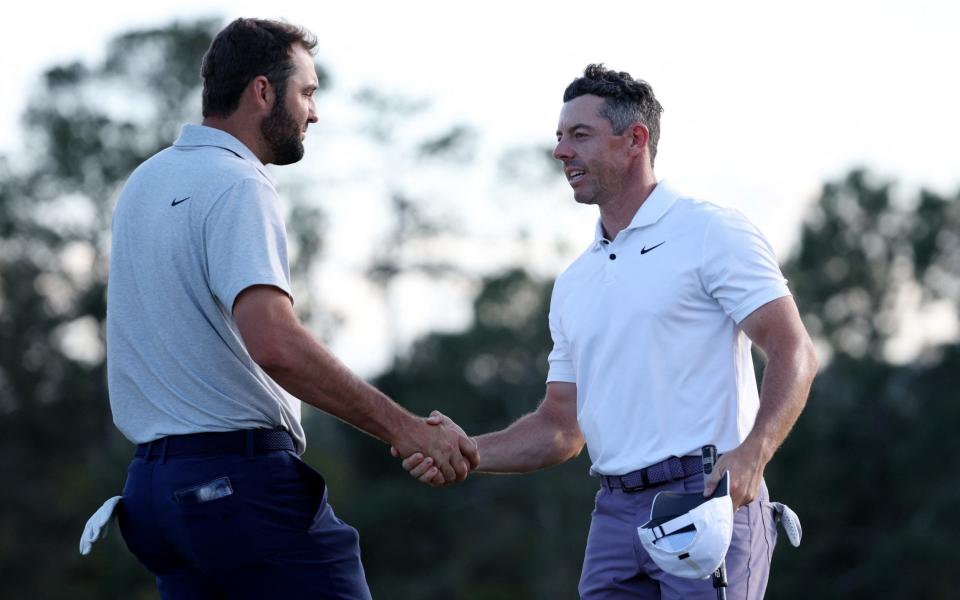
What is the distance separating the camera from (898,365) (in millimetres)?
41375

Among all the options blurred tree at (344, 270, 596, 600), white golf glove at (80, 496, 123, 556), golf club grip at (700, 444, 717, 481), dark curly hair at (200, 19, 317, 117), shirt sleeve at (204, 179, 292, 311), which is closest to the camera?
shirt sleeve at (204, 179, 292, 311)

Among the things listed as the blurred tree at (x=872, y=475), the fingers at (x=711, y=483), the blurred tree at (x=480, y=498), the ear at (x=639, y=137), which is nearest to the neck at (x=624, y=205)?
Answer: the ear at (x=639, y=137)

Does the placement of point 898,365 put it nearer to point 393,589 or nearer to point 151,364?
point 393,589

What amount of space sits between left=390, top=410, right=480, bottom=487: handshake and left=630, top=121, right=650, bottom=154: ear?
1.35 metres

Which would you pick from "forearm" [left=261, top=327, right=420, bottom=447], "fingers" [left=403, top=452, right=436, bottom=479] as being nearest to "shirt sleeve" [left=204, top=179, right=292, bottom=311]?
"forearm" [left=261, top=327, right=420, bottom=447]

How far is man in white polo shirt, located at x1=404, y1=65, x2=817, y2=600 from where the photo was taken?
17.0 feet

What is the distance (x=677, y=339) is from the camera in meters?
5.39

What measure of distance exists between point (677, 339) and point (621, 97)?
1.22 m

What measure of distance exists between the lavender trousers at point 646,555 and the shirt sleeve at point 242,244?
63.7 inches

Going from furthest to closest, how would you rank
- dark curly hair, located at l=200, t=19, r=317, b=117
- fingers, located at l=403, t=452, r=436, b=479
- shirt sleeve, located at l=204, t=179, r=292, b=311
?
fingers, located at l=403, t=452, r=436, b=479 < dark curly hair, located at l=200, t=19, r=317, b=117 < shirt sleeve, located at l=204, t=179, r=292, b=311

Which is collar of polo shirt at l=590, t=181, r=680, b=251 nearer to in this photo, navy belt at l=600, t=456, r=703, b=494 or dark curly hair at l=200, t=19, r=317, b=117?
navy belt at l=600, t=456, r=703, b=494

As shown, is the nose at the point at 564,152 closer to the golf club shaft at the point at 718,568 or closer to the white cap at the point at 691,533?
the golf club shaft at the point at 718,568

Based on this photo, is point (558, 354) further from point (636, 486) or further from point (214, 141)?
point (214, 141)

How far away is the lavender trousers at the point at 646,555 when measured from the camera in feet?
17.0
